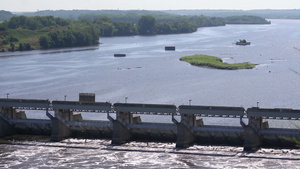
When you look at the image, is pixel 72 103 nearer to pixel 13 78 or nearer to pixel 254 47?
pixel 13 78

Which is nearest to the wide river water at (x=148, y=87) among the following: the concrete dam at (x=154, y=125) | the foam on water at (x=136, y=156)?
the foam on water at (x=136, y=156)

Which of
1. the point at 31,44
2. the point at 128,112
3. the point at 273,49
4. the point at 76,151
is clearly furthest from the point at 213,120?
the point at 31,44

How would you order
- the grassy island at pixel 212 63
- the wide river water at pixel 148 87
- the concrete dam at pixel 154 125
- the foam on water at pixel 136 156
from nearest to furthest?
the foam on water at pixel 136 156 < the wide river water at pixel 148 87 < the concrete dam at pixel 154 125 < the grassy island at pixel 212 63

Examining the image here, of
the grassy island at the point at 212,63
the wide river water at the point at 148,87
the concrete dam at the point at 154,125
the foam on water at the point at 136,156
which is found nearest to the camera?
the foam on water at the point at 136,156

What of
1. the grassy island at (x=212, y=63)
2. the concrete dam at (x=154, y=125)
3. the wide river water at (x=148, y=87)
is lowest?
the wide river water at (x=148, y=87)

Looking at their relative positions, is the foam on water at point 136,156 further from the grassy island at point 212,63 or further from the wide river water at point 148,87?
the grassy island at point 212,63

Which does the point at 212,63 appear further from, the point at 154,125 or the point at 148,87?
the point at 154,125

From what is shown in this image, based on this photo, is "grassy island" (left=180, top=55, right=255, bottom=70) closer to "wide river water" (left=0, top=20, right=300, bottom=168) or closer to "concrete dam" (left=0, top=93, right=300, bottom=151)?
"wide river water" (left=0, top=20, right=300, bottom=168)
